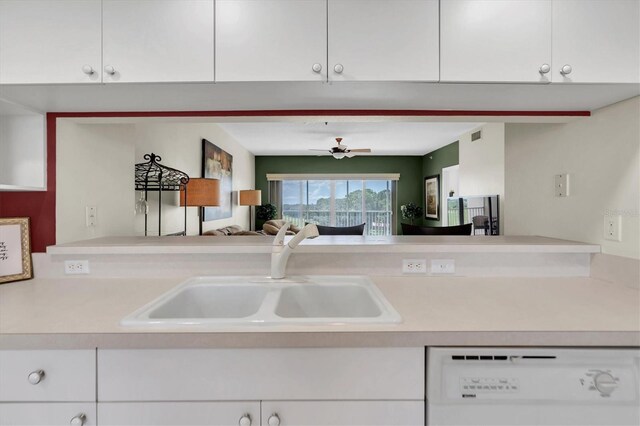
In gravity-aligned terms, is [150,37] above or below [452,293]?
above

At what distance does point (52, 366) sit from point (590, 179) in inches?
82.7

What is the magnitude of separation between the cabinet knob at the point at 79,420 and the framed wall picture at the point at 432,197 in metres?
6.79

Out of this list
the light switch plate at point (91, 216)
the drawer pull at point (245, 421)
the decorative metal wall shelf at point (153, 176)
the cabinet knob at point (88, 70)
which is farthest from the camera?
the decorative metal wall shelf at point (153, 176)

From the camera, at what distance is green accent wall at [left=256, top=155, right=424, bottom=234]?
315 inches

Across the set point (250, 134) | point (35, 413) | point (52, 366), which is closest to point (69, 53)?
point (52, 366)

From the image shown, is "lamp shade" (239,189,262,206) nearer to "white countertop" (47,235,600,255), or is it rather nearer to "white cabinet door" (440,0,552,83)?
"white countertop" (47,235,600,255)

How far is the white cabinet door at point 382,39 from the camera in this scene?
3.78ft

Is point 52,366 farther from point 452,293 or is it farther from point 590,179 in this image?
point 590,179

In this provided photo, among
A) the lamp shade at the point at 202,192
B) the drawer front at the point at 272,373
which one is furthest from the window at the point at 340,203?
the drawer front at the point at 272,373

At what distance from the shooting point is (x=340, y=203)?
27.1ft

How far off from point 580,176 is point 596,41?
0.61 m

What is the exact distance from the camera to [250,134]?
→ 221 inches

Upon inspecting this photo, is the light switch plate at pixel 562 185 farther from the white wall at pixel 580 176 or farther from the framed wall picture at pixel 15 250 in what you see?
the framed wall picture at pixel 15 250

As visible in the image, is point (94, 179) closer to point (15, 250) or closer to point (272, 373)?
point (15, 250)
